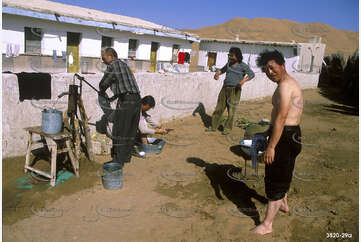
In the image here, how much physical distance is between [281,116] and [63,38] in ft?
46.1

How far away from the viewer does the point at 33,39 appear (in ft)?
45.7

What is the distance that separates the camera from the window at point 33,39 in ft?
44.7

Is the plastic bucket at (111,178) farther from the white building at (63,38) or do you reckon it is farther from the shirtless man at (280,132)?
the white building at (63,38)

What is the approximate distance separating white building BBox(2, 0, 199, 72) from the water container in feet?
31.1

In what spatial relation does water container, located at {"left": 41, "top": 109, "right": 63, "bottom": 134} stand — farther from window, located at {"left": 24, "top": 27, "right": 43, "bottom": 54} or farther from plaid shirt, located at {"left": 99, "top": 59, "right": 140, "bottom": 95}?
window, located at {"left": 24, "top": 27, "right": 43, "bottom": 54}

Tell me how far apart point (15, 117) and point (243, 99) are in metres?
9.05

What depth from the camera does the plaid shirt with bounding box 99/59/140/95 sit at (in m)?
5.05

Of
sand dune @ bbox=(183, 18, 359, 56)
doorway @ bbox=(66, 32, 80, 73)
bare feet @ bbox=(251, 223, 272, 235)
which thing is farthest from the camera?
sand dune @ bbox=(183, 18, 359, 56)

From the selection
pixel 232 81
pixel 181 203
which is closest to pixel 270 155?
pixel 181 203

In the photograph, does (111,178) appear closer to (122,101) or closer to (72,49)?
(122,101)

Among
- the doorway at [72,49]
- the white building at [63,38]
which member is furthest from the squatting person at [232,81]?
the doorway at [72,49]

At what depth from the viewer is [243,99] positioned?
12312 millimetres

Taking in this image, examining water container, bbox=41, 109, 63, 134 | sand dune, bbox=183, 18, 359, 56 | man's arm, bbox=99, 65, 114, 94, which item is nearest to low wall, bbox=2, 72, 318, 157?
man's arm, bbox=99, 65, 114, 94

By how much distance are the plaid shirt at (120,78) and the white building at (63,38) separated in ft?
29.8
